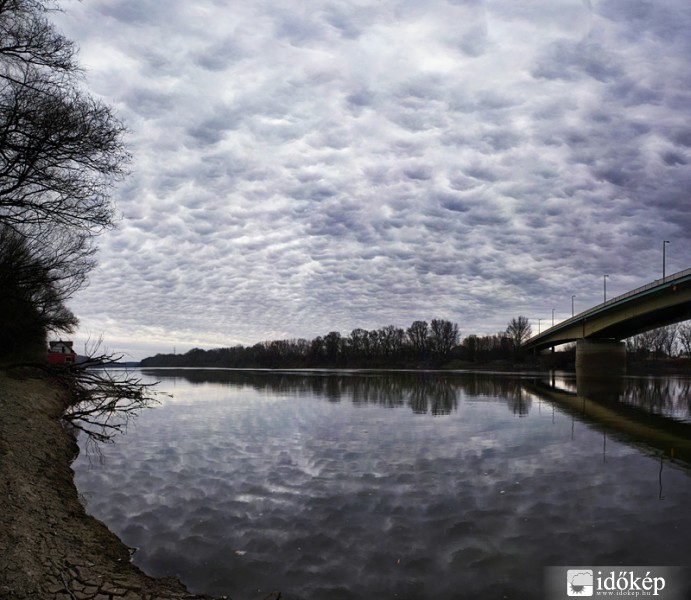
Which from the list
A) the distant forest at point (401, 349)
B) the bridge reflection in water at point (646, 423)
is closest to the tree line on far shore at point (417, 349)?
Answer: the distant forest at point (401, 349)

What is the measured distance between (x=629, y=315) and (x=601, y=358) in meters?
15.7

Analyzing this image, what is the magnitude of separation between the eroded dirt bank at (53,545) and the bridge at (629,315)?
64332 mm

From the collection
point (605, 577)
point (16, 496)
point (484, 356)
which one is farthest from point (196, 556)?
point (484, 356)

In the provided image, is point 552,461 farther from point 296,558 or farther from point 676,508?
point 296,558

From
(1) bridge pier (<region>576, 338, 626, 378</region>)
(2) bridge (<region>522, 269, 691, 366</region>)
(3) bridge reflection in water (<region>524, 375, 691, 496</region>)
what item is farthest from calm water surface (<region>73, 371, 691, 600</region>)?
(1) bridge pier (<region>576, 338, 626, 378</region>)

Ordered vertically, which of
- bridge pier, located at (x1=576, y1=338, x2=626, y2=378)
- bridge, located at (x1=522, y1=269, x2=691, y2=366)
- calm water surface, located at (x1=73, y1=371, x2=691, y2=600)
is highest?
bridge, located at (x1=522, y1=269, x2=691, y2=366)

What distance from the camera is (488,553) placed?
323 inches

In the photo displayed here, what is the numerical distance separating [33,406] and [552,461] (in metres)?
18.8

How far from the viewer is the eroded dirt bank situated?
19.8 ft

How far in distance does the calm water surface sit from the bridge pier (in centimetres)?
6777

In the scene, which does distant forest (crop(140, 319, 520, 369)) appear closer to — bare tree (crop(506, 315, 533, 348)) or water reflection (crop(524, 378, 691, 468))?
bare tree (crop(506, 315, 533, 348))

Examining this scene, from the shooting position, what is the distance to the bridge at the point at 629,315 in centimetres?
6134

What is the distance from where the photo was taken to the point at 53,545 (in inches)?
288

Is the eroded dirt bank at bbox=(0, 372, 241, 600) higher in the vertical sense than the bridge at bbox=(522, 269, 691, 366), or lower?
lower
